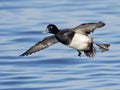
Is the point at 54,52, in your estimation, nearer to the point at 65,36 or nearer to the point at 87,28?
the point at 87,28

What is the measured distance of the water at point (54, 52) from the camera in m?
13.2

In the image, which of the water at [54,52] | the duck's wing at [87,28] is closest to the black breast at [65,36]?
the duck's wing at [87,28]

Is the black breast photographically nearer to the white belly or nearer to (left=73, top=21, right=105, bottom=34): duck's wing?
the white belly

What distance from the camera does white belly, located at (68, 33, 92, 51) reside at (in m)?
9.80

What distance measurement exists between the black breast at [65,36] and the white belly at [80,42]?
0.05 meters

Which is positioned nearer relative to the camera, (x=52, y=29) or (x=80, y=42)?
(x=80, y=42)

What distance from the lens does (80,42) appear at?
9.84m

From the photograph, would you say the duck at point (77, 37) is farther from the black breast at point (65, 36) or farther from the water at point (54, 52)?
the water at point (54, 52)

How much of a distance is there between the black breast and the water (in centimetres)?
264

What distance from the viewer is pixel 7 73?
547 inches

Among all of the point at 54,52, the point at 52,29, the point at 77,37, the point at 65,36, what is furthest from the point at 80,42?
the point at 54,52

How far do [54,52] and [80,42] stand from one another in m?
5.65

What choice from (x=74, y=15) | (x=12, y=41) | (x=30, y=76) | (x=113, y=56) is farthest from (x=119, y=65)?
(x=74, y=15)

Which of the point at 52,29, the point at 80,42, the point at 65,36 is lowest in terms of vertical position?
the point at 80,42
